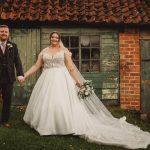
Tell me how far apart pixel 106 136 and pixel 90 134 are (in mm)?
319

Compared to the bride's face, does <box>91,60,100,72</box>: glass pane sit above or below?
below

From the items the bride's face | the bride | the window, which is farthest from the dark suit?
the window

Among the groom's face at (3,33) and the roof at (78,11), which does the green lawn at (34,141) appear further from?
the roof at (78,11)

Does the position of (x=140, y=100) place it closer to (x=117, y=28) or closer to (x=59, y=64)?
(x=117, y=28)

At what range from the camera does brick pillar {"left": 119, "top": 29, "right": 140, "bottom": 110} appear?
1257 centimetres

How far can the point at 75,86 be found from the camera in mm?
8875

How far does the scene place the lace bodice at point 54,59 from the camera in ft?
28.7

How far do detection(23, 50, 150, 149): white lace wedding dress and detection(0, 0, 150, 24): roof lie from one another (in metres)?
3.51

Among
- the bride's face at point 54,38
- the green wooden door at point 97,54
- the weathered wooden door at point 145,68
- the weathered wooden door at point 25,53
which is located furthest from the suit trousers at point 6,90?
the weathered wooden door at point 145,68

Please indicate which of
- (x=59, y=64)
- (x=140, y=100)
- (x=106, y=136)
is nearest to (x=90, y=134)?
(x=106, y=136)

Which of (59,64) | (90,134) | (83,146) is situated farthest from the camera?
(59,64)

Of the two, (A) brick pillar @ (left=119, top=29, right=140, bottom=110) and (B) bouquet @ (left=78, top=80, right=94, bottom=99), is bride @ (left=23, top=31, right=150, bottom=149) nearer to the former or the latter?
(B) bouquet @ (left=78, top=80, right=94, bottom=99)

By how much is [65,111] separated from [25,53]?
4.60 m

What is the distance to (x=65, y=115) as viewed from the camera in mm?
8266
